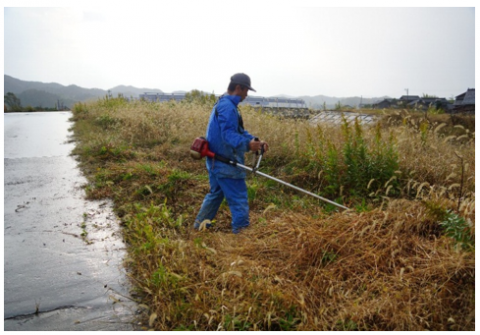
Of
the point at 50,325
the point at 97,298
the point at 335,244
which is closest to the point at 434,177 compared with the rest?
the point at 335,244

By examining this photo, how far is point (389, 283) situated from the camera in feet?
9.79

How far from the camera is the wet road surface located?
9.89ft

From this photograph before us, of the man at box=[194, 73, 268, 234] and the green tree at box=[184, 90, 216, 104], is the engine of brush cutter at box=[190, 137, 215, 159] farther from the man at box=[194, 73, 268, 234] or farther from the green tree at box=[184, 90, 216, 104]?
the green tree at box=[184, 90, 216, 104]

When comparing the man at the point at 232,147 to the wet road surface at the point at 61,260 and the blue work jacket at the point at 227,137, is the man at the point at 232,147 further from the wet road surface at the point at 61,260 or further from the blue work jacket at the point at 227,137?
the wet road surface at the point at 61,260

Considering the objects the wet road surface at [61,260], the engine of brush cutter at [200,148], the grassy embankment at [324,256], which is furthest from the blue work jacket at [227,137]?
the wet road surface at [61,260]

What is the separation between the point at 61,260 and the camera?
3.96 m

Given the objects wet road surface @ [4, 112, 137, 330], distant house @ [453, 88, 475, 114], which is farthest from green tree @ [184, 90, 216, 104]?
distant house @ [453, 88, 475, 114]

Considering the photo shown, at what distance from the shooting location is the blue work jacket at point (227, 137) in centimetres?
392

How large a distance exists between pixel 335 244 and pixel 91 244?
2720mm

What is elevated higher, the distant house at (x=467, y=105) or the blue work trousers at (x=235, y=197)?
the distant house at (x=467, y=105)

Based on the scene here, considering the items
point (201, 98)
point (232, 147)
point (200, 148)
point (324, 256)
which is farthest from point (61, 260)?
point (201, 98)

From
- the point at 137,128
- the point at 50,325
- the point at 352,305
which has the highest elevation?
the point at 137,128

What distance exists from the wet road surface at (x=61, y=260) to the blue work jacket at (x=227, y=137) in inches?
55.8

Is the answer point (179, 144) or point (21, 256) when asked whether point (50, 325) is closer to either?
point (21, 256)
